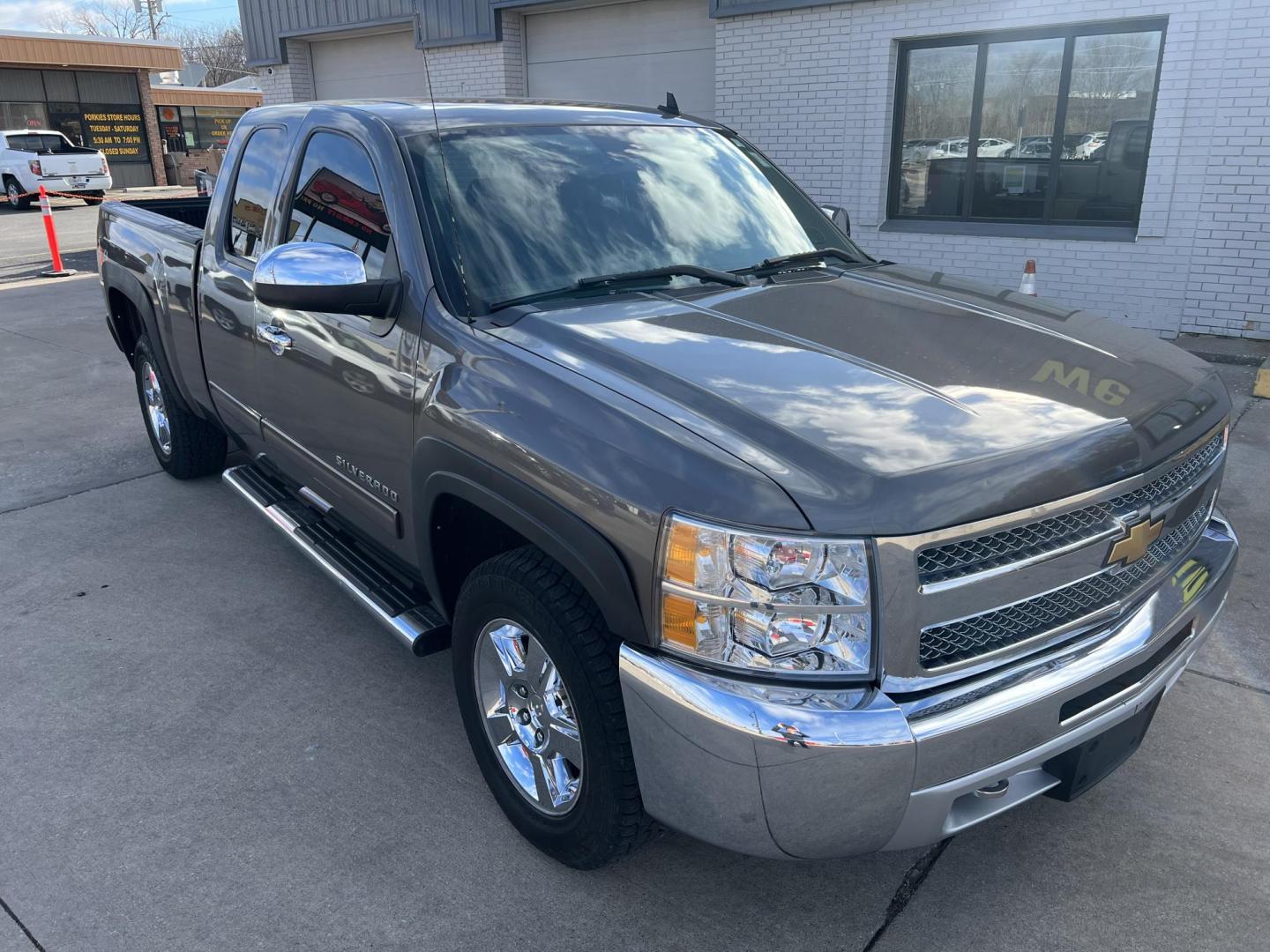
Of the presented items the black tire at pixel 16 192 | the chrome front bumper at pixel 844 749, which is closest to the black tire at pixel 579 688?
the chrome front bumper at pixel 844 749

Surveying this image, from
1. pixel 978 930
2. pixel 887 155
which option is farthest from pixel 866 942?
pixel 887 155

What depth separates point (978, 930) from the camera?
2479 millimetres

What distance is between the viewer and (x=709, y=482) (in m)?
2.03

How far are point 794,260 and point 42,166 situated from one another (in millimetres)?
28197

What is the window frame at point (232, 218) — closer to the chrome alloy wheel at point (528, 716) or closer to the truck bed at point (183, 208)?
the chrome alloy wheel at point (528, 716)

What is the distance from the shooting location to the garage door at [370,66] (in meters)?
14.2

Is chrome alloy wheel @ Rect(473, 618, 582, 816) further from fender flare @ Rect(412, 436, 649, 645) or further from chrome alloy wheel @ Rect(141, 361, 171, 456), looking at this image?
chrome alloy wheel @ Rect(141, 361, 171, 456)

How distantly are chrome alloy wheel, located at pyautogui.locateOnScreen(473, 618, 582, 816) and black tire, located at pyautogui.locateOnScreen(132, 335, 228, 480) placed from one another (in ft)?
10.2

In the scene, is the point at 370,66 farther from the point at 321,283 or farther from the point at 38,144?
the point at 38,144

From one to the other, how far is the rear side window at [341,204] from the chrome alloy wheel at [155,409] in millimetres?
2391

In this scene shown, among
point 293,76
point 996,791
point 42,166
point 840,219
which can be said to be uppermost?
point 293,76

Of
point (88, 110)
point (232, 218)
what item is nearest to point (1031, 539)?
point (232, 218)

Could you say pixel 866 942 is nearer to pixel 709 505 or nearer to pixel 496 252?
pixel 709 505

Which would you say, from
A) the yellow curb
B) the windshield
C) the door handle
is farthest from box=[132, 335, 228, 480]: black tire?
the yellow curb
